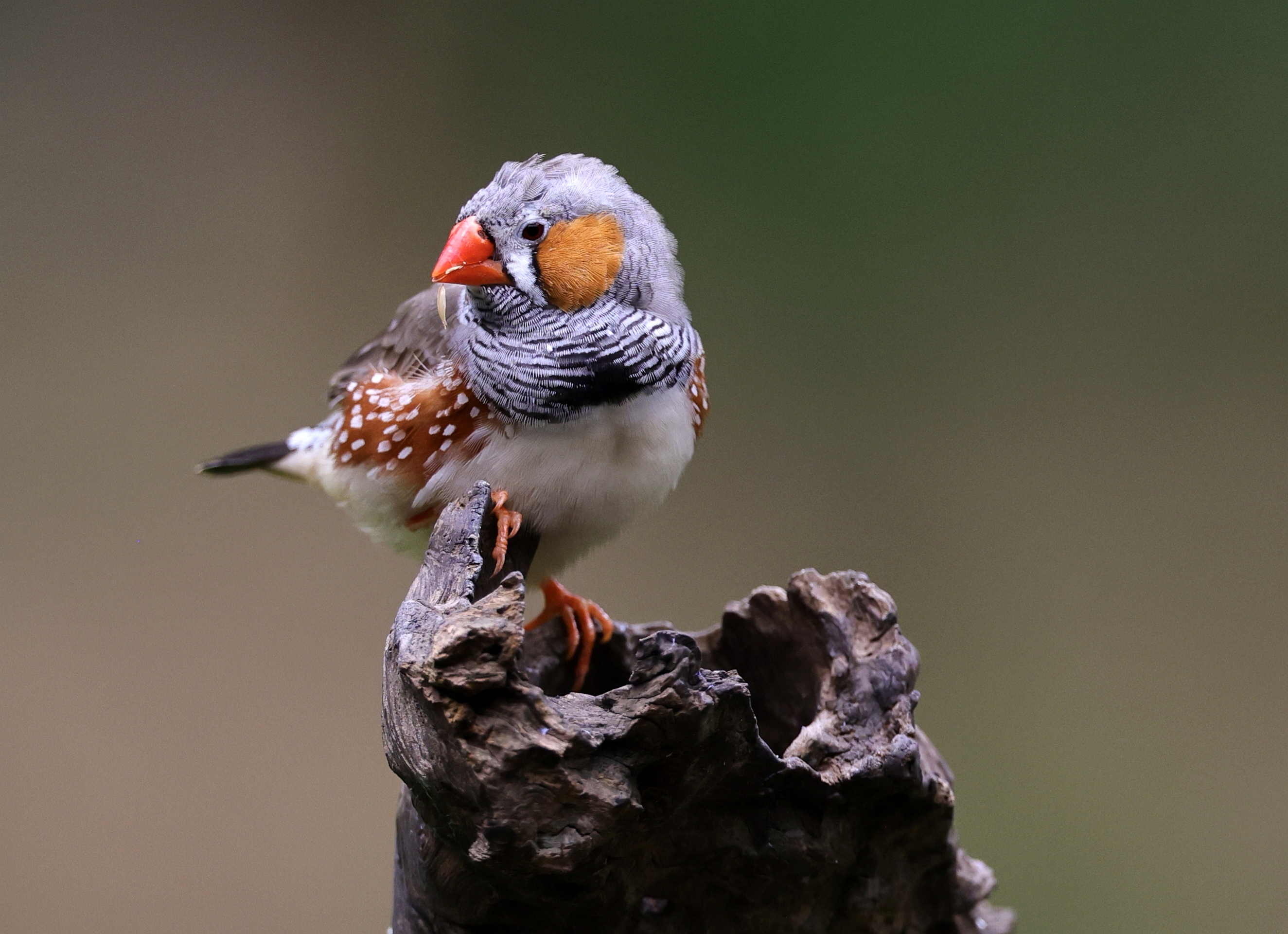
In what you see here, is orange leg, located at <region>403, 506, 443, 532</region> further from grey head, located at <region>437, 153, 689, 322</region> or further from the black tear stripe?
grey head, located at <region>437, 153, 689, 322</region>

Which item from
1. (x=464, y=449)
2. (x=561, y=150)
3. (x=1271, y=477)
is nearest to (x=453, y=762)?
(x=464, y=449)

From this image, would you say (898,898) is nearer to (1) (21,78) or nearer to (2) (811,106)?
(2) (811,106)

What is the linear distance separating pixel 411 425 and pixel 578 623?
18.9 inches

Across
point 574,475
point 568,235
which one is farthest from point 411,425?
Answer: point 568,235

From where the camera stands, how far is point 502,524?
1673 millimetres

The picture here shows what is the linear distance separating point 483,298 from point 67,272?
1927 millimetres

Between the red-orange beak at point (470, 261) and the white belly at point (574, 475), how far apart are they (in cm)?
23

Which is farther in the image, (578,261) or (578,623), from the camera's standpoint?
(578,623)

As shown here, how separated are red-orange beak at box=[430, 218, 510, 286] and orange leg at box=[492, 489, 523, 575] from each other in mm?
314

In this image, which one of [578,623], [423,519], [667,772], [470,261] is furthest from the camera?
[578,623]

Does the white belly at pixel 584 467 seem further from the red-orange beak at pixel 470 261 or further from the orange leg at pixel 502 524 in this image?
the red-orange beak at pixel 470 261

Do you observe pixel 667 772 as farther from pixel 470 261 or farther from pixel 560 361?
pixel 470 261

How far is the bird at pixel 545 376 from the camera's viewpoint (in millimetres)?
1654

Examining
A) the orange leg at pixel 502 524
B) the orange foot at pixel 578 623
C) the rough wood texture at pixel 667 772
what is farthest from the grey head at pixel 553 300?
the orange foot at pixel 578 623
